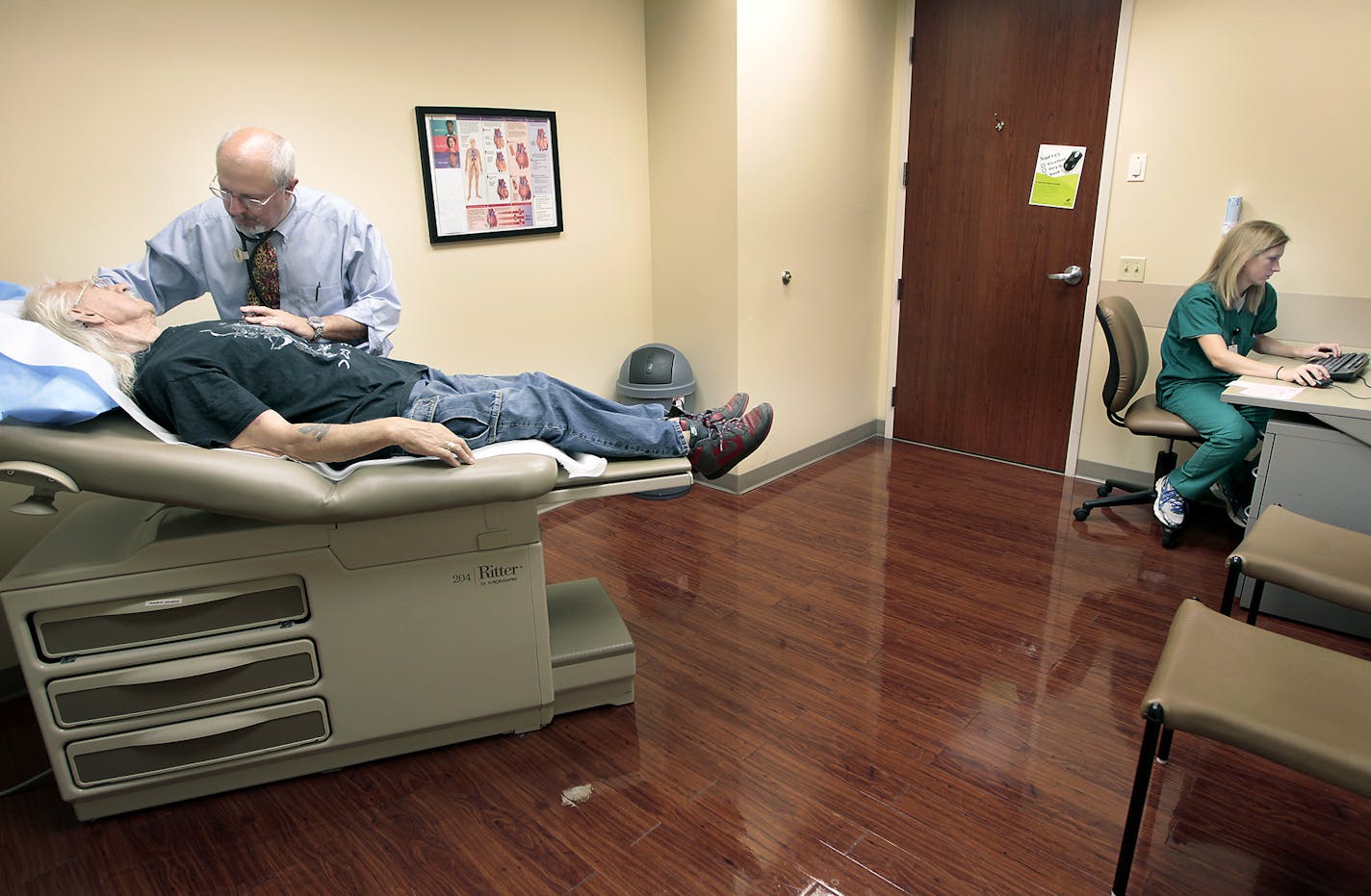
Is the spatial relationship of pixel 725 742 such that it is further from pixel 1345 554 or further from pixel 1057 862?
pixel 1345 554

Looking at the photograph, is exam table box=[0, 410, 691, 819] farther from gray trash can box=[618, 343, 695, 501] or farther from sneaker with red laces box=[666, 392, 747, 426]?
gray trash can box=[618, 343, 695, 501]

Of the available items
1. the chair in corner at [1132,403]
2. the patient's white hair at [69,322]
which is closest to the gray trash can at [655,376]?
the chair in corner at [1132,403]

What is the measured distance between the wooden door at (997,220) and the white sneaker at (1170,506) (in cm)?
77

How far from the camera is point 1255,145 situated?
3090 millimetres

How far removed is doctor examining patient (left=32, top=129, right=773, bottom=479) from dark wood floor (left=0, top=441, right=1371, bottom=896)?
68cm

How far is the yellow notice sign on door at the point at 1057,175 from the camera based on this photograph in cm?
352

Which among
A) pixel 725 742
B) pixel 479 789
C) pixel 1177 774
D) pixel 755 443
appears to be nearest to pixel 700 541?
pixel 755 443

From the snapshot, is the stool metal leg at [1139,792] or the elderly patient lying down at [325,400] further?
the elderly patient lying down at [325,400]

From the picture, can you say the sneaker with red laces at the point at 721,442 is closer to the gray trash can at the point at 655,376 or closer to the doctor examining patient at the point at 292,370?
the doctor examining patient at the point at 292,370

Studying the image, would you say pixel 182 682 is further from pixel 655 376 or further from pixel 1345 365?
pixel 1345 365

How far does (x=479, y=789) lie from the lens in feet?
6.28

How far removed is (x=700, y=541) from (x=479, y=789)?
4.74ft

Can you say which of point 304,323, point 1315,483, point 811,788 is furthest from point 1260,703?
point 304,323

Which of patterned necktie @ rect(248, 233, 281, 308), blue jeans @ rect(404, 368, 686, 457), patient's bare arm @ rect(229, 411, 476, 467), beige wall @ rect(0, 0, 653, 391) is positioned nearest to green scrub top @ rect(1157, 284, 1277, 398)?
blue jeans @ rect(404, 368, 686, 457)
